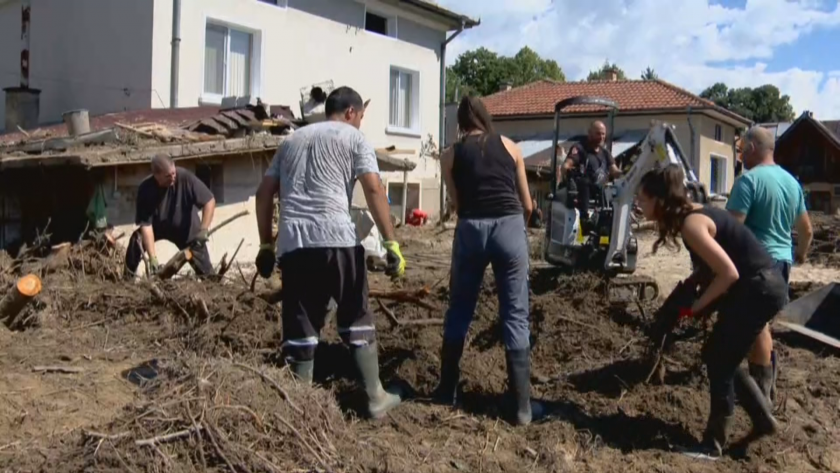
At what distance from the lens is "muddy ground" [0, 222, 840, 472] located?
13.3 ft

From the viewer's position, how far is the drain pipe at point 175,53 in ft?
46.7

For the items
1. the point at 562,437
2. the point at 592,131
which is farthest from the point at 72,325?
the point at 592,131

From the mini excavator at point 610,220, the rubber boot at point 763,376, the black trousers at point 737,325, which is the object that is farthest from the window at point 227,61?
the black trousers at point 737,325

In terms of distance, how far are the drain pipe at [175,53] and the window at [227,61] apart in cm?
90

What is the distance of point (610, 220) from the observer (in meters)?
7.82

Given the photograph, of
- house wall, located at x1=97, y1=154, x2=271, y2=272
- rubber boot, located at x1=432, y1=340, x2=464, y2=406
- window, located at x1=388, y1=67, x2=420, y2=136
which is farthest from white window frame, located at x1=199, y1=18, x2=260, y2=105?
rubber boot, located at x1=432, y1=340, x2=464, y2=406

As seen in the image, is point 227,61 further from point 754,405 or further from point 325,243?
point 754,405

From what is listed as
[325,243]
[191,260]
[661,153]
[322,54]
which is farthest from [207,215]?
[322,54]

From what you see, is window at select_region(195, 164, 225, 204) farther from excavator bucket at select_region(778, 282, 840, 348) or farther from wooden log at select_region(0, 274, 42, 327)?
excavator bucket at select_region(778, 282, 840, 348)

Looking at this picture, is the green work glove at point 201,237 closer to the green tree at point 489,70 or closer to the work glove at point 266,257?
the work glove at point 266,257

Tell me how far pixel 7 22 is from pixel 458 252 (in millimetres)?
16109

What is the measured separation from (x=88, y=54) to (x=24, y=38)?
8.73ft

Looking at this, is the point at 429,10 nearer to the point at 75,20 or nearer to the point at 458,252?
the point at 75,20

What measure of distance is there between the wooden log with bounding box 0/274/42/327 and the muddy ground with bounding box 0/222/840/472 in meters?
0.17
